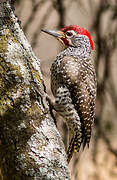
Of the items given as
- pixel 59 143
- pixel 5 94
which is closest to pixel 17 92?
pixel 5 94

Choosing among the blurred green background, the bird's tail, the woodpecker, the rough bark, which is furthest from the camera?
the blurred green background

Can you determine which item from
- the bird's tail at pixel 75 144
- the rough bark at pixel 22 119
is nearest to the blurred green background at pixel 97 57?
the bird's tail at pixel 75 144

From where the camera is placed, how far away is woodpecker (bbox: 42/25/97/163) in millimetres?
3525

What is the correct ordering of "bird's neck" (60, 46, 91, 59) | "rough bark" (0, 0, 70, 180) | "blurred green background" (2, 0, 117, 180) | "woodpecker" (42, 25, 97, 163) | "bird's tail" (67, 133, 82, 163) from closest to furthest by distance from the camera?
"rough bark" (0, 0, 70, 180)
"woodpecker" (42, 25, 97, 163)
"bird's tail" (67, 133, 82, 163)
"bird's neck" (60, 46, 91, 59)
"blurred green background" (2, 0, 117, 180)

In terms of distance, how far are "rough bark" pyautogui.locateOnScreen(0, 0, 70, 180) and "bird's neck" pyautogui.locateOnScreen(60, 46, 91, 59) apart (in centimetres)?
125

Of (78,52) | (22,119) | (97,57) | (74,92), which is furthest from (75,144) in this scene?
(97,57)

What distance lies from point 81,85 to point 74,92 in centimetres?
11

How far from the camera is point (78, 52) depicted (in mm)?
3928

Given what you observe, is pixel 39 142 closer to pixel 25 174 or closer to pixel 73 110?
pixel 25 174

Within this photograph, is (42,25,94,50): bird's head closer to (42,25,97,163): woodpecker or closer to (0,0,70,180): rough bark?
→ (42,25,97,163): woodpecker

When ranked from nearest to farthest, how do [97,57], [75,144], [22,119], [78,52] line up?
[22,119] < [75,144] < [78,52] < [97,57]

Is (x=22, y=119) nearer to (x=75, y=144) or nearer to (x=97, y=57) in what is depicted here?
(x=75, y=144)

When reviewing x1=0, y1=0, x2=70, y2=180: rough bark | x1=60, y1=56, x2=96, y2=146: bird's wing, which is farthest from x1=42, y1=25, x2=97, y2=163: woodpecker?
x1=0, y1=0, x2=70, y2=180: rough bark

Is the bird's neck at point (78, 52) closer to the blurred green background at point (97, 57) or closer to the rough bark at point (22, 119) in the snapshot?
the rough bark at point (22, 119)
